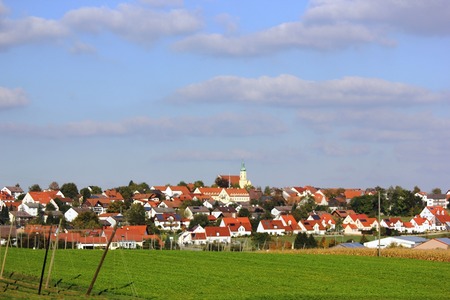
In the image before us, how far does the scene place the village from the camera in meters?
77.9

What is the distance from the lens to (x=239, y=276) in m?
38.9

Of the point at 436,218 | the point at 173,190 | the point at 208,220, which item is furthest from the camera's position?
the point at 173,190

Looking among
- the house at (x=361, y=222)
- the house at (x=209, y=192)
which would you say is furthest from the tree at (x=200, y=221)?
the house at (x=209, y=192)

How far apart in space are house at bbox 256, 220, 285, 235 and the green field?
59.8 metres

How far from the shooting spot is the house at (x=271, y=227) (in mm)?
114625

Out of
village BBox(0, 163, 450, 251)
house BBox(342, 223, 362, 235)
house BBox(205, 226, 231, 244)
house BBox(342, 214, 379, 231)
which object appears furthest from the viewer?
house BBox(342, 214, 379, 231)

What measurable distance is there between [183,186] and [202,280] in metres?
158

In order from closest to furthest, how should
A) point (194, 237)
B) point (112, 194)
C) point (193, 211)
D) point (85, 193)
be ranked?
1. point (194, 237)
2. point (193, 211)
3. point (85, 193)
4. point (112, 194)

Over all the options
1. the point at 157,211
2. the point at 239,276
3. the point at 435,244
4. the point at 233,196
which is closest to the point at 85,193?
the point at 157,211

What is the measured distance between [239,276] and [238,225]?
252 ft

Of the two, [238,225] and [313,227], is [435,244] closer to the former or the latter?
[238,225]

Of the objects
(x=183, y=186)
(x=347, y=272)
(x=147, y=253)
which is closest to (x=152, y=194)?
(x=183, y=186)

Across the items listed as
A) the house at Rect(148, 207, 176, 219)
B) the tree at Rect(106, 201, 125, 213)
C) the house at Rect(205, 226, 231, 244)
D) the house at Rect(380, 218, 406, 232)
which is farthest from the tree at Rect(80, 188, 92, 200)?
the house at Rect(380, 218, 406, 232)

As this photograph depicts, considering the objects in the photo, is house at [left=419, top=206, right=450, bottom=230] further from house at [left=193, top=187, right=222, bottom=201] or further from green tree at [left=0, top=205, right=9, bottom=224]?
green tree at [left=0, top=205, right=9, bottom=224]
